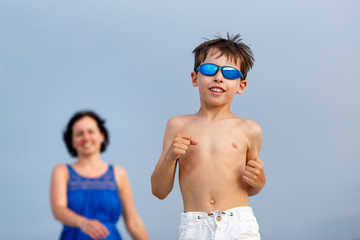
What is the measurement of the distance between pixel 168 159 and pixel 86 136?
5.11 ft

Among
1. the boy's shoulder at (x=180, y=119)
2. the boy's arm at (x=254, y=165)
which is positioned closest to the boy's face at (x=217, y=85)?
the boy's shoulder at (x=180, y=119)

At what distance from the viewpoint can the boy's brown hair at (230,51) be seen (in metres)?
4.92

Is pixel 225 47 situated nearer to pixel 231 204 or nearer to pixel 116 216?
pixel 231 204

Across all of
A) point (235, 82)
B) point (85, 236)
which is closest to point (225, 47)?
point (235, 82)

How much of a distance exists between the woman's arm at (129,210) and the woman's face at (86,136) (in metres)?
0.21

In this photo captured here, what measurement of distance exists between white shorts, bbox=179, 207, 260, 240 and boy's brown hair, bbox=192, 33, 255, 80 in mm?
1349

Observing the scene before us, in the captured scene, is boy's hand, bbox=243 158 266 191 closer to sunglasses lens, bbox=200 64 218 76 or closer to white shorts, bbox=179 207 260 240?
white shorts, bbox=179 207 260 240

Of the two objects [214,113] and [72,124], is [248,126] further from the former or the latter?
[72,124]

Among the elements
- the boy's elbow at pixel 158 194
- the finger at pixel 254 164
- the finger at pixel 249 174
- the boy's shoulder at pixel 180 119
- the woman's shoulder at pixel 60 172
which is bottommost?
the woman's shoulder at pixel 60 172

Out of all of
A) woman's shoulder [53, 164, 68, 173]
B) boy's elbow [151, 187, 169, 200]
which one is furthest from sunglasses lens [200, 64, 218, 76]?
woman's shoulder [53, 164, 68, 173]

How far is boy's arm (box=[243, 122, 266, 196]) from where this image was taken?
4668 millimetres

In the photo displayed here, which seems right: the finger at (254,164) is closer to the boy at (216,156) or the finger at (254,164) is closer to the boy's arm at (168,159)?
the boy at (216,156)

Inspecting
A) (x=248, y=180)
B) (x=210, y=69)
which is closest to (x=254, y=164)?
(x=248, y=180)

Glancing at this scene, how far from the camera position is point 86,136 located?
10.1 feet
